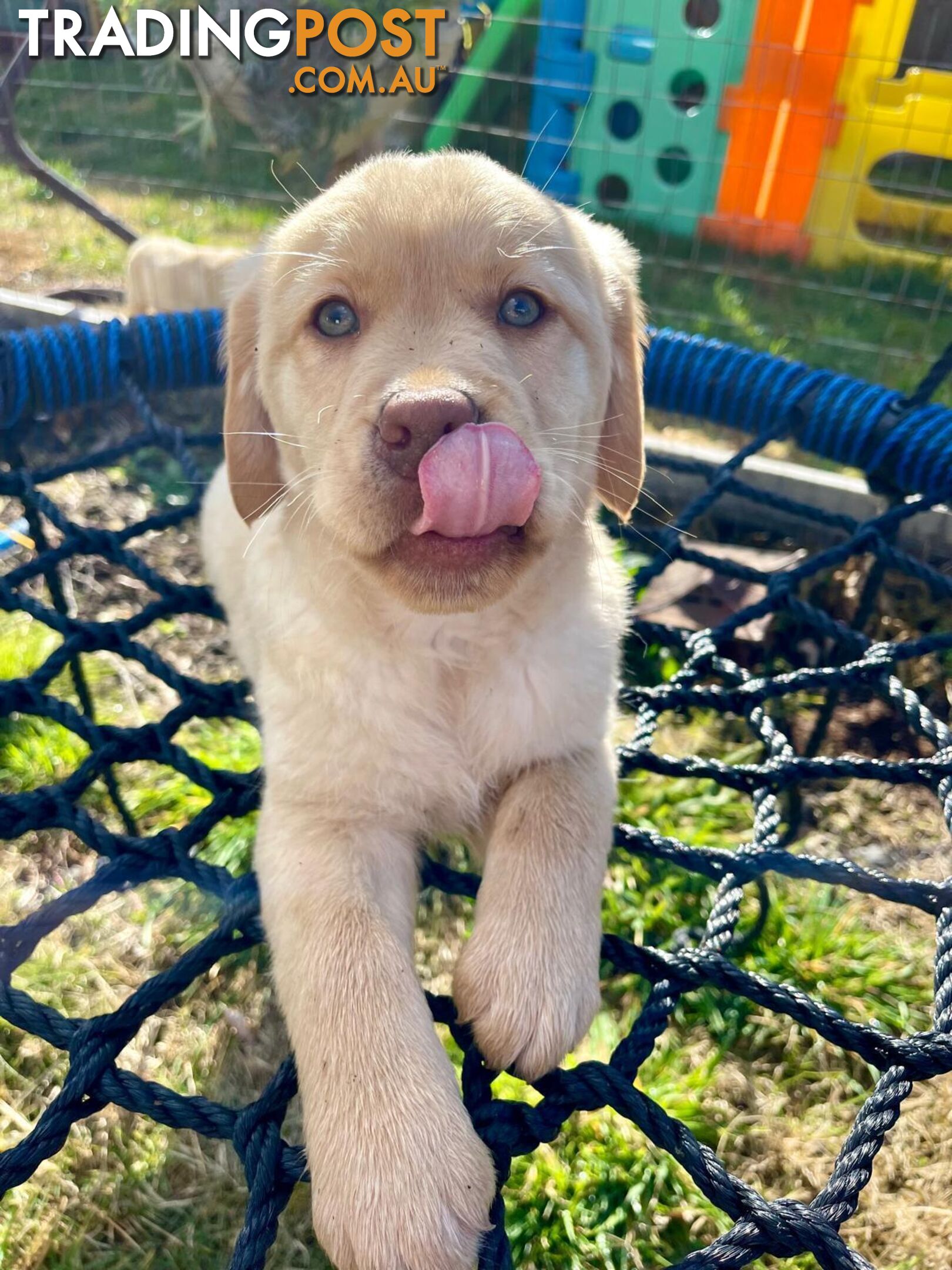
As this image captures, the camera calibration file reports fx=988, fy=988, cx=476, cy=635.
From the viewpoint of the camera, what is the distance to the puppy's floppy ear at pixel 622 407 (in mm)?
1936

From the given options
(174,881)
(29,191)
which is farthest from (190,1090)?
(29,191)

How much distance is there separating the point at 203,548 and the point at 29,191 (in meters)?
4.69

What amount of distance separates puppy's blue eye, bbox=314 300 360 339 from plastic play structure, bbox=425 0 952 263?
4.16 metres

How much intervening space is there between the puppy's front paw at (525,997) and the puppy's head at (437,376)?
1.59 feet

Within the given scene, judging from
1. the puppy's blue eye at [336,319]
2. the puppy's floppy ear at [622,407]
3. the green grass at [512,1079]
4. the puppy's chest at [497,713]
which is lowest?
the green grass at [512,1079]

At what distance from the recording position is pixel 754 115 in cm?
Answer: 583

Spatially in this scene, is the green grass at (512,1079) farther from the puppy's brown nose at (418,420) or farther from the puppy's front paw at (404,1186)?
the puppy's brown nose at (418,420)

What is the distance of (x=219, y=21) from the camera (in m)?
3.57

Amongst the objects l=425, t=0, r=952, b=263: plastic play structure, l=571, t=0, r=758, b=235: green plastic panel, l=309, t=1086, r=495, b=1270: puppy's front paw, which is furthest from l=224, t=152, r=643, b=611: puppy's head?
l=571, t=0, r=758, b=235: green plastic panel

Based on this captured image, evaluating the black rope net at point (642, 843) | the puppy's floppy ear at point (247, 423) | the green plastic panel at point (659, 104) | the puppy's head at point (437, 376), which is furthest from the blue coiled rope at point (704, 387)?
the green plastic panel at point (659, 104)

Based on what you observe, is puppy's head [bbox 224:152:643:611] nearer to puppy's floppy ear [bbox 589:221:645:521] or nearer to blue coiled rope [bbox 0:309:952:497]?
puppy's floppy ear [bbox 589:221:645:521]

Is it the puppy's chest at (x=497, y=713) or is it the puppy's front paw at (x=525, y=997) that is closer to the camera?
the puppy's front paw at (x=525, y=997)

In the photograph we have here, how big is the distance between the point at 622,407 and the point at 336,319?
23.4 inches

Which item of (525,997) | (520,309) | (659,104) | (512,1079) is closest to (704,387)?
(520,309)
